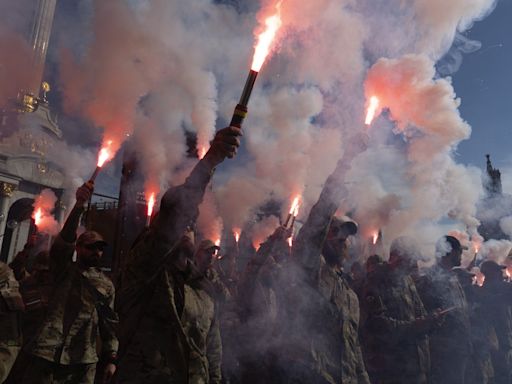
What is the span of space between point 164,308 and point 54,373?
1.31m

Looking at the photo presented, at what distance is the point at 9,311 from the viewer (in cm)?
384

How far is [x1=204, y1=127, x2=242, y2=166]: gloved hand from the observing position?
2491 millimetres

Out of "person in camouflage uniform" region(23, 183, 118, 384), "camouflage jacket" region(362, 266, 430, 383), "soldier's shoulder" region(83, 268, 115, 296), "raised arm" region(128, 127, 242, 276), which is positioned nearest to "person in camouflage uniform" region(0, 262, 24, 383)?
"person in camouflage uniform" region(23, 183, 118, 384)

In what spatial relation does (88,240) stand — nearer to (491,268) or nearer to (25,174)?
(491,268)

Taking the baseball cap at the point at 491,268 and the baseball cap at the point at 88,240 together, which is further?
the baseball cap at the point at 491,268

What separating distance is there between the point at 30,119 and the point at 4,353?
15.7 metres

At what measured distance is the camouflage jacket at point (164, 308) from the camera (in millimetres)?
2812

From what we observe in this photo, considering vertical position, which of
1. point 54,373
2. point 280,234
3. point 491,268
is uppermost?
point 491,268

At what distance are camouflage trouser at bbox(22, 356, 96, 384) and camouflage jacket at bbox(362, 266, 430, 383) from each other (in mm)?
3621

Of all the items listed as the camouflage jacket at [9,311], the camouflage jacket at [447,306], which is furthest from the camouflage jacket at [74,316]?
the camouflage jacket at [447,306]

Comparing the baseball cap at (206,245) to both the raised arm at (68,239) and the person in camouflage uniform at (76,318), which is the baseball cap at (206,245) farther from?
the raised arm at (68,239)

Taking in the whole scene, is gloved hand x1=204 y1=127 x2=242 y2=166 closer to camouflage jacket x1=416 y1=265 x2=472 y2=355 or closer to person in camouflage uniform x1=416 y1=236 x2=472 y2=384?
person in camouflage uniform x1=416 y1=236 x2=472 y2=384

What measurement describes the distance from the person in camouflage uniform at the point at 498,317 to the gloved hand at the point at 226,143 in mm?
7091

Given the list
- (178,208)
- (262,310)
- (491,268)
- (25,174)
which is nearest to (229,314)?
(262,310)
